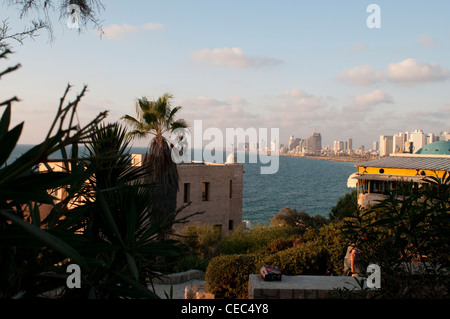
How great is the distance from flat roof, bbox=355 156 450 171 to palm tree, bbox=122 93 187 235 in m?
17.0

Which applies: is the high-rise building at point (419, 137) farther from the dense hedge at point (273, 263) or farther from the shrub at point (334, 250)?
the dense hedge at point (273, 263)

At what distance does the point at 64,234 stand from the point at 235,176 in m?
29.1

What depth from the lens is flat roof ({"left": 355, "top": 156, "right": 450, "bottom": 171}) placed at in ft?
89.2

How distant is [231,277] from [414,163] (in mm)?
22289

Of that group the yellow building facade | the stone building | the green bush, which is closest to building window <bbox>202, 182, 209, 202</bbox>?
the stone building

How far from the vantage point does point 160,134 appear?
16.2m

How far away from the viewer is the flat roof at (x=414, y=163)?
27194 mm

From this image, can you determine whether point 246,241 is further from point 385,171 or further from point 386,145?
point 386,145

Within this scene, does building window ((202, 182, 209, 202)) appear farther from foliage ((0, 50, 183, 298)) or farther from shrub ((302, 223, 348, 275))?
foliage ((0, 50, 183, 298))

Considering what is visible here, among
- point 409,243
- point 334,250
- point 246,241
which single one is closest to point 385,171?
point 246,241

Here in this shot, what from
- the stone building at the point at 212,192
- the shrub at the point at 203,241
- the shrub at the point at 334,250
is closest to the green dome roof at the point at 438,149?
the stone building at the point at 212,192

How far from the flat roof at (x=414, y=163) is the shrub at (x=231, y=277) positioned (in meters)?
19.0

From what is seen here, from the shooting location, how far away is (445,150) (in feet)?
123
